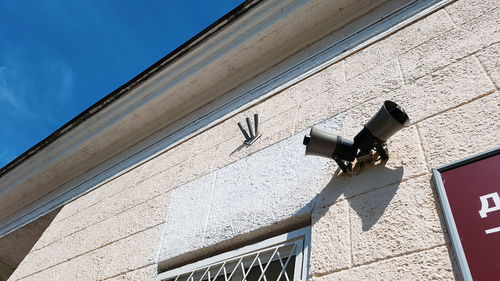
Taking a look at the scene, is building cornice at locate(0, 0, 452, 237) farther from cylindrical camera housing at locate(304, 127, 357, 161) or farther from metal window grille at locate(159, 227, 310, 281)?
metal window grille at locate(159, 227, 310, 281)

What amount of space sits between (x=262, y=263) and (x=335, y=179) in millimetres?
608

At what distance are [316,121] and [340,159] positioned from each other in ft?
1.97

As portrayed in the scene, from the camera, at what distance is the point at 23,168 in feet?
16.5

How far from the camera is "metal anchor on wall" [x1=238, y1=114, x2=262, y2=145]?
285cm

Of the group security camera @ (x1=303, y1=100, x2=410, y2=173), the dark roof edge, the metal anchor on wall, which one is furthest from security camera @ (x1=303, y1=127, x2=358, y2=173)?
the dark roof edge

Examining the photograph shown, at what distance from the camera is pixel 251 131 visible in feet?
9.57

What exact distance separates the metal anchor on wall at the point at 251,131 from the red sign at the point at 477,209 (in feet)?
4.87

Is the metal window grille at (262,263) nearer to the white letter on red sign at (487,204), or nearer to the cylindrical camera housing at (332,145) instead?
the cylindrical camera housing at (332,145)

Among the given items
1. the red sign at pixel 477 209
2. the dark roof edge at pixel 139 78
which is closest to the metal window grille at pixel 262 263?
the red sign at pixel 477 209

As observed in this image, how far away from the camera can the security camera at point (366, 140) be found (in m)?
1.79

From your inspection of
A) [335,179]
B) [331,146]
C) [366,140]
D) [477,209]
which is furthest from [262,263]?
[477,209]

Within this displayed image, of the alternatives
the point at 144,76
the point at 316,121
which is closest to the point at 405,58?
the point at 316,121

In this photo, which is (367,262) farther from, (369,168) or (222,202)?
(222,202)

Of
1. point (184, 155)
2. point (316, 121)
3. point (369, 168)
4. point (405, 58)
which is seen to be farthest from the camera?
point (184, 155)
